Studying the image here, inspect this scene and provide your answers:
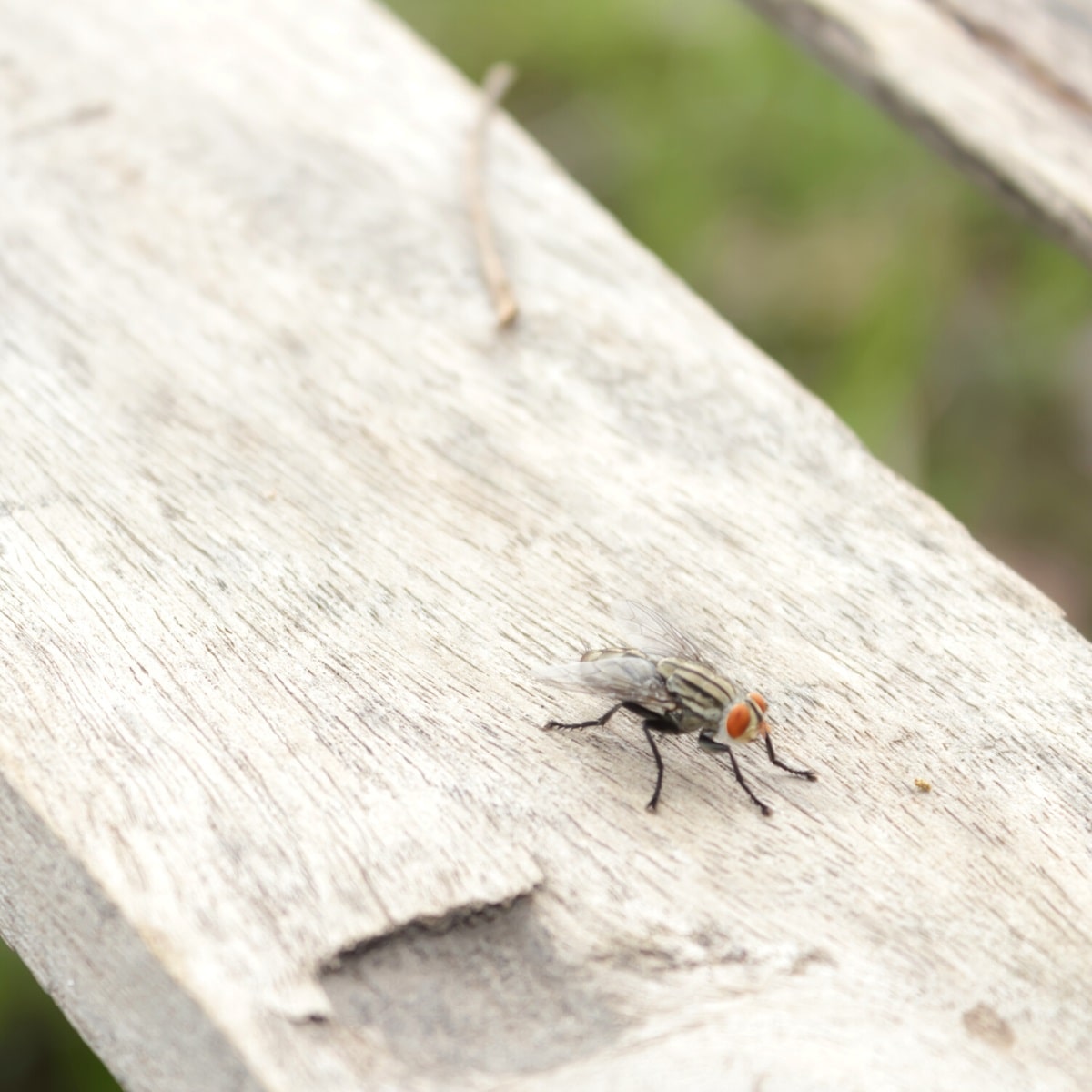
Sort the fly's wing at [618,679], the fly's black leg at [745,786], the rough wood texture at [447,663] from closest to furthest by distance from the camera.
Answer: the rough wood texture at [447,663] → the fly's black leg at [745,786] → the fly's wing at [618,679]

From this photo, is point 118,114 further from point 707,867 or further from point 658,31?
point 658,31

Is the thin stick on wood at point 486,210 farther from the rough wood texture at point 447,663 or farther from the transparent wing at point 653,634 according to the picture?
the transparent wing at point 653,634

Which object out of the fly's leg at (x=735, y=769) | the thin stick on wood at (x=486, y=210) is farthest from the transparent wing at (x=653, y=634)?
the thin stick on wood at (x=486, y=210)

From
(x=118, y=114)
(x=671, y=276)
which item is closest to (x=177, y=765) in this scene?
(x=671, y=276)

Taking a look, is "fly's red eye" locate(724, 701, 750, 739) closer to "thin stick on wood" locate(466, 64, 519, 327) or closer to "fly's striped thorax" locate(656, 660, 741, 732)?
"fly's striped thorax" locate(656, 660, 741, 732)

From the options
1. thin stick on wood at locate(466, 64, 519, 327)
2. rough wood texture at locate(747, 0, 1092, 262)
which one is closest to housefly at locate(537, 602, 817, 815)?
thin stick on wood at locate(466, 64, 519, 327)

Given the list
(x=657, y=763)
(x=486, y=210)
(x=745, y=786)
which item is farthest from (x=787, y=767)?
(x=486, y=210)

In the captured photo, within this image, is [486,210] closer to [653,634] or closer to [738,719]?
[653,634]
